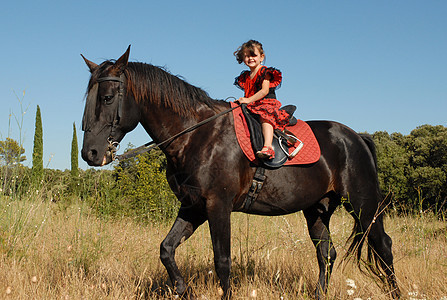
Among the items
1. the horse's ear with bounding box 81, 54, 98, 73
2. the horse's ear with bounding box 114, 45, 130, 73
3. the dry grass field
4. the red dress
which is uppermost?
the horse's ear with bounding box 81, 54, 98, 73

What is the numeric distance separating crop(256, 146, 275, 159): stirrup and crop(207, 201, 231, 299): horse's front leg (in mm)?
585

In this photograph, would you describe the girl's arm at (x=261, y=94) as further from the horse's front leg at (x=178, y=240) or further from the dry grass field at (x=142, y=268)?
the dry grass field at (x=142, y=268)

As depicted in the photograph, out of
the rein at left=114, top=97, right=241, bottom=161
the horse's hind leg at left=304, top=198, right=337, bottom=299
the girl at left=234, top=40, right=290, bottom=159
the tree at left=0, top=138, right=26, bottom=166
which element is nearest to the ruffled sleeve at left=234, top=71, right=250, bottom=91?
the girl at left=234, top=40, right=290, bottom=159

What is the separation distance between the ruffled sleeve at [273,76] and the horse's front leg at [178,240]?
157 cm

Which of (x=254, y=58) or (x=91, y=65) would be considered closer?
(x=91, y=65)

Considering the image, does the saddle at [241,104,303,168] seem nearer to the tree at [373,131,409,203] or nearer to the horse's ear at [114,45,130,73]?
the horse's ear at [114,45,130,73]

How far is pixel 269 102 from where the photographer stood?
396 centimetres

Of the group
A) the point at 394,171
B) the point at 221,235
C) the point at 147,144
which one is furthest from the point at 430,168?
the point at 147,144

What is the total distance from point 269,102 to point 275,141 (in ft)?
1.38

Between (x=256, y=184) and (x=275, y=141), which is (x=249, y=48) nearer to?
(x=275, y=141)

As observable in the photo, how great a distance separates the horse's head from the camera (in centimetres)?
343

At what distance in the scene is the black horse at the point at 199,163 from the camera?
138 inches

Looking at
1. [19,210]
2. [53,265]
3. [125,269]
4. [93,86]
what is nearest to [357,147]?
[93,86]

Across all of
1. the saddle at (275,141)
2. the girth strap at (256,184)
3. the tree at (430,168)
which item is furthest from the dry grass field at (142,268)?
the tree at (430,168)
